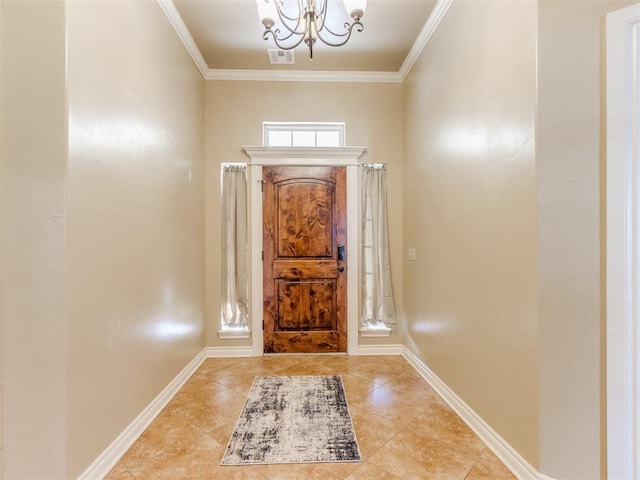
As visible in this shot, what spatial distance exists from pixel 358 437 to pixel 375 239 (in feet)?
6.56

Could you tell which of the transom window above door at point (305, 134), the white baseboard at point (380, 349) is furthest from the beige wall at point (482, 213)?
the transom window above door at point (305, 134)

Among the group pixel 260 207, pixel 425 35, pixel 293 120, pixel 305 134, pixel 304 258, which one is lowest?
pixel 304 258

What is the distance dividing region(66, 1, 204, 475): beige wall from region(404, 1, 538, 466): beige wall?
2.16 metres

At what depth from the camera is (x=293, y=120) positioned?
133 inches

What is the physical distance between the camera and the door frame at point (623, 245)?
133cm

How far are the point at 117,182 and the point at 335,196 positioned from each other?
212cm

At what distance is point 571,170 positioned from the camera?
1.43 metres

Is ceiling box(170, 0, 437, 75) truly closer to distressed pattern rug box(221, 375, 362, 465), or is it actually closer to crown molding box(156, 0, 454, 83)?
crown molding box(156, 0, 454, 83)

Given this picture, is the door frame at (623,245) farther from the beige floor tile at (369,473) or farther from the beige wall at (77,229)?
the beige wall at (77,229)

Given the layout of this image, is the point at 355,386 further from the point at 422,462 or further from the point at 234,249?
the point at 234,249

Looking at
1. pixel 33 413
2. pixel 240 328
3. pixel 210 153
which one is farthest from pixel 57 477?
pixel 210 153

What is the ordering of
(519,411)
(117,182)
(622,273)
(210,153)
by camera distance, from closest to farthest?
(622,273) < (519,411) < (117,182) < (210,153)

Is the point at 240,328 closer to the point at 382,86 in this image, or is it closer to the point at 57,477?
the point at 57,477

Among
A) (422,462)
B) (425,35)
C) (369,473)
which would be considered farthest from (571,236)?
(425,35)
